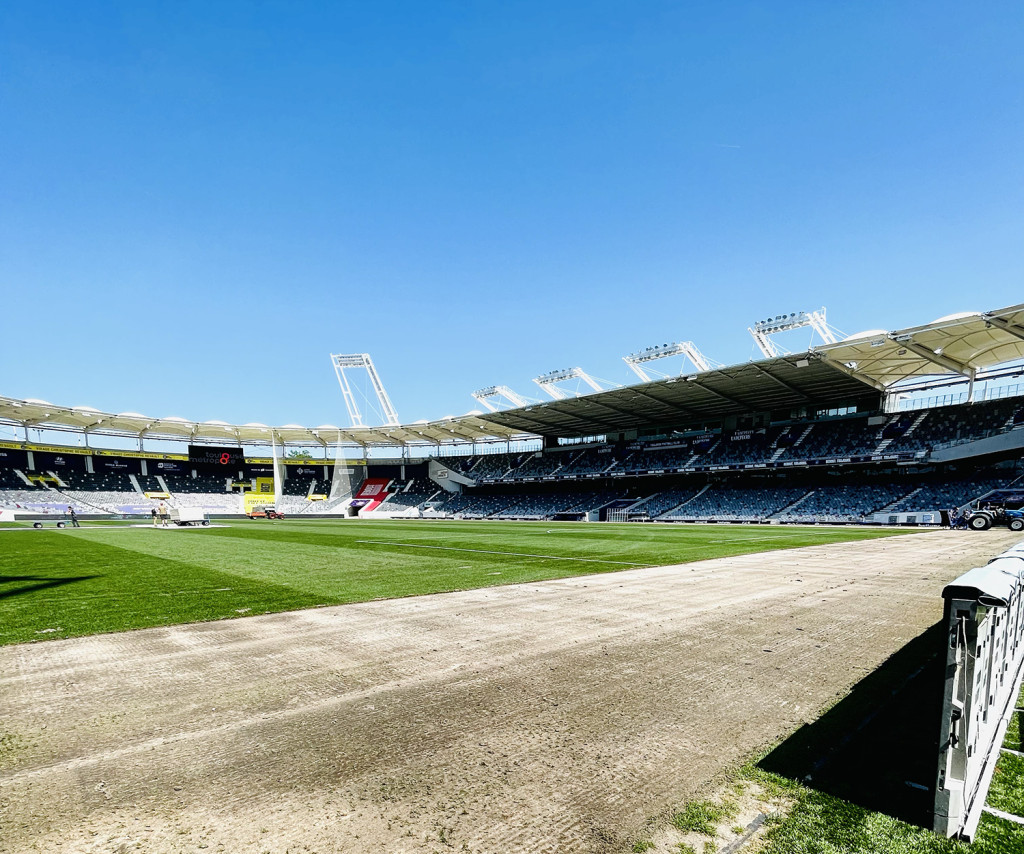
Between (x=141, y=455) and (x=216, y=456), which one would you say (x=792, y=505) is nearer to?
(x=216, y=456)

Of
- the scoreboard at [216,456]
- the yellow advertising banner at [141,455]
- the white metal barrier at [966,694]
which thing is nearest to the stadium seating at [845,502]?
the white metal barrier at [966,694]

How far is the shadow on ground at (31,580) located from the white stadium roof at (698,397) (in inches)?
1615

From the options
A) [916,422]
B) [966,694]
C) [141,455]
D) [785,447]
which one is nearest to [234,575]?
[966,694]

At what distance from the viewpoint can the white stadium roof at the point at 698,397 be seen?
35.0m

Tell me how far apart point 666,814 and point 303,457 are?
91.4 metres

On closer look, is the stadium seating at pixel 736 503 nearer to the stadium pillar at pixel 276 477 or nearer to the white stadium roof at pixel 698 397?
the white stadium roof at pixel 698 397

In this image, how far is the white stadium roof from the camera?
115 feet

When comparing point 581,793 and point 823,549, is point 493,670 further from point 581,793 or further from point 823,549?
point 823,549

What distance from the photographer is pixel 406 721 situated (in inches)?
156

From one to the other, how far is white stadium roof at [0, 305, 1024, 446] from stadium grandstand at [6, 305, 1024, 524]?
22cm

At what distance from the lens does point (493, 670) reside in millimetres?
5152

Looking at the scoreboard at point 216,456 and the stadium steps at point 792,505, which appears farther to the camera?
the scoreboard at point 216,456

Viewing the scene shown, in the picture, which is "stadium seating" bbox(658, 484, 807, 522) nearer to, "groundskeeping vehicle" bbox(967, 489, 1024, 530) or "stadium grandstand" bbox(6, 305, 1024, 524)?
"stadium grandstand" bbox(6, 305, 1024, 524)

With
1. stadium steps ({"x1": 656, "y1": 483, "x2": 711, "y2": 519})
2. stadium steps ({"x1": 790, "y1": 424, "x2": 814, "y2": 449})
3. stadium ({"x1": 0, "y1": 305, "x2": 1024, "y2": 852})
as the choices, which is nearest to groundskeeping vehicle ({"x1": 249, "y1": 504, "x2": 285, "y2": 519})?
stadium steps ({"x1": 656, "y1": 483, "x2": 711, "y2": 519})
